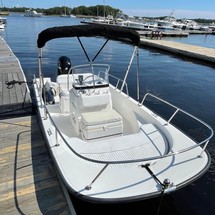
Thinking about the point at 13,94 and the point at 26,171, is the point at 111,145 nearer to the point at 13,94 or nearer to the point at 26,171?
the point at 26,171

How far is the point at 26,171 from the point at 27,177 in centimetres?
17

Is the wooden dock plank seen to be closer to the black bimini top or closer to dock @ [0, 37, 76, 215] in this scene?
dock @ [0, 37, 76, 215]

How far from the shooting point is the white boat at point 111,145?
3.09 meters

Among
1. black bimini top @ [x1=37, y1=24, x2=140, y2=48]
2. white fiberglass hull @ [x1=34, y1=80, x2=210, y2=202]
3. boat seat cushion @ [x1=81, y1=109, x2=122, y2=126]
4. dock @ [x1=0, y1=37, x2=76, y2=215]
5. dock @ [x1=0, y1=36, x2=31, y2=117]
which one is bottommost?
dock @ [x1=0, y1=37, x2=76, y2=215]

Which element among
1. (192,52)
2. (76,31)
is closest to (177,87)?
(76,31)

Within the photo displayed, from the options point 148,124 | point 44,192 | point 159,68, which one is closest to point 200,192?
point 148,124

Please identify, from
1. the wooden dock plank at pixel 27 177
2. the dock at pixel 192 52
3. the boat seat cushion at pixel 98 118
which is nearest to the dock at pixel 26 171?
the wooden dock plank at pixel 27 177

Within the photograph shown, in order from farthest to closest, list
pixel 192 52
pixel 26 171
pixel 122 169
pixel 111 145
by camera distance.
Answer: pixel 192 52 < pixel 26 171 < pixel 111 145 < pixel 122 169

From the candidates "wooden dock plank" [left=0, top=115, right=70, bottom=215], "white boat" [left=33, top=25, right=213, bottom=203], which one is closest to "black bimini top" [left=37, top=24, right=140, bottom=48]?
"white boat" [left=33, top=25, right=213, bottom=203]

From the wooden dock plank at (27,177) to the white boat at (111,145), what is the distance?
0.57m

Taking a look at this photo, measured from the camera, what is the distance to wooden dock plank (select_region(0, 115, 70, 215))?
352cm

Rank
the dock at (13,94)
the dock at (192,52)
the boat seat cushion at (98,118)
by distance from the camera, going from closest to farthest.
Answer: the boat seat cushion at (98,118) < the dock at (13,94) < the dock at (192,52)

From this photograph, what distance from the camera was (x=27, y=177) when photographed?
13.4 feet

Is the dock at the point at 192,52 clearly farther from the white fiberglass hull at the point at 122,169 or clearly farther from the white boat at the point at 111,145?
the white fiberglass hull at the point at 122,169
